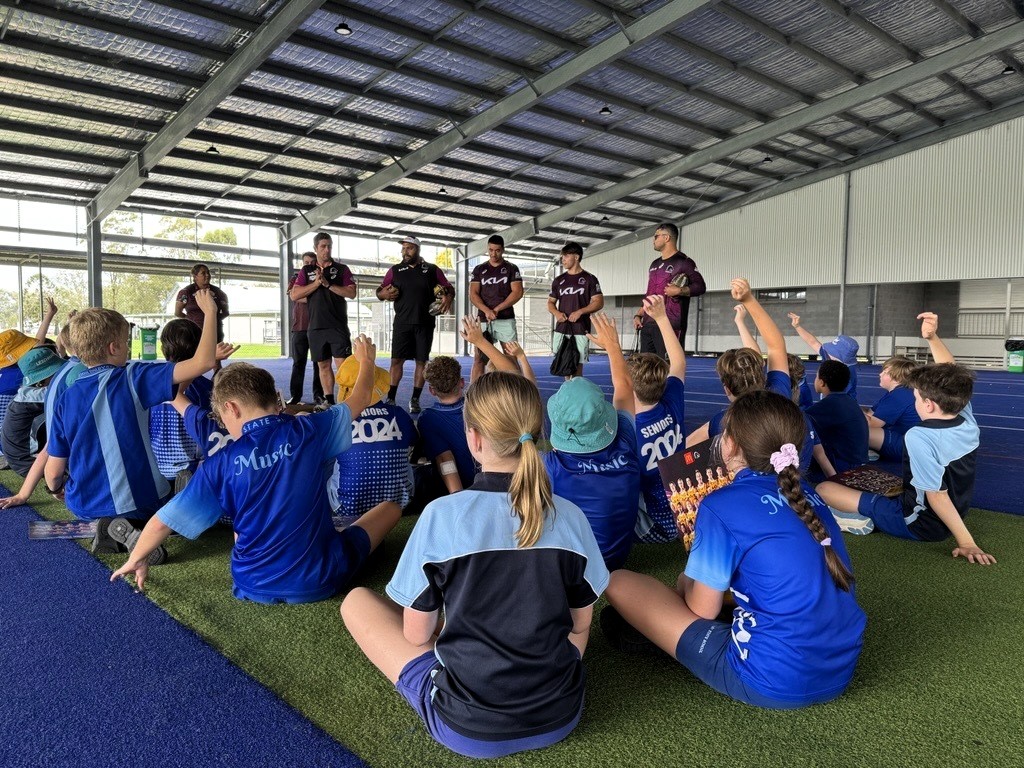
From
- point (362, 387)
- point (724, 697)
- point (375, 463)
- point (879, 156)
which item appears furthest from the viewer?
point (879, 156)

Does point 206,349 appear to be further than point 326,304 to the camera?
No

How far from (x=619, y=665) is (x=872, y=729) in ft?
2.50

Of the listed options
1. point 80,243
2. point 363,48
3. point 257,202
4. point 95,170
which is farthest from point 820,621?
point 80,243

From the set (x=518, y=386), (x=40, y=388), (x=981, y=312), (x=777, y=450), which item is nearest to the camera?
(x=518, y=386)

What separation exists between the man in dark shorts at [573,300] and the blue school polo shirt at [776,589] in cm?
584

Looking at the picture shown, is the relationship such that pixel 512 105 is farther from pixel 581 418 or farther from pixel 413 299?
pixel 581 418

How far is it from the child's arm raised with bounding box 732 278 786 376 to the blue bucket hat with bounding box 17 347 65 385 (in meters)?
4.71

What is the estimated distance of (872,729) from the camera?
73.8 inches

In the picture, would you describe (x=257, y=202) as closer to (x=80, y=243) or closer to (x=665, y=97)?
(x=80, y=243)

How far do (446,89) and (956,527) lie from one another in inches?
453

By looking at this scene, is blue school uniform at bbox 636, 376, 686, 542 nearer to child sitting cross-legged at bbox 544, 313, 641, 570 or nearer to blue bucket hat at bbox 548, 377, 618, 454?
child sitting cross-legged at bbox 544, 313, 641, 570

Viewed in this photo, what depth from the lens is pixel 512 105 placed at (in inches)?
485


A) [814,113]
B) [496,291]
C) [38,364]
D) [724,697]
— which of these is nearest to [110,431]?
[38,364]

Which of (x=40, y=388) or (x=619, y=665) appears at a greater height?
(x=40, y=388)
